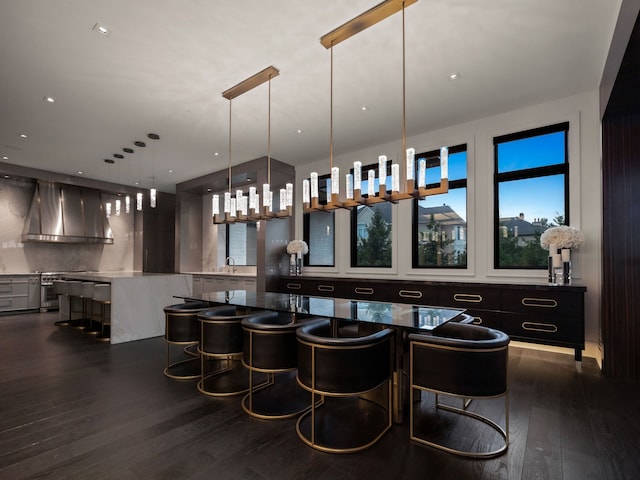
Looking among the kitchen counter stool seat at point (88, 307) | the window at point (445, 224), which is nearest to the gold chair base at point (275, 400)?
the window at point (445, 224)

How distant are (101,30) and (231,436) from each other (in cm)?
330

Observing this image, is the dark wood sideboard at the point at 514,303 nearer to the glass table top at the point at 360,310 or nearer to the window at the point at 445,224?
the window at the point at 445,224

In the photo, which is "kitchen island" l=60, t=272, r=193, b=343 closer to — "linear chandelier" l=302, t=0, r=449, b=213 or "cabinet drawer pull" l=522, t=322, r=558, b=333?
"linear chandelier" l=302, t=0, r=449, b=213

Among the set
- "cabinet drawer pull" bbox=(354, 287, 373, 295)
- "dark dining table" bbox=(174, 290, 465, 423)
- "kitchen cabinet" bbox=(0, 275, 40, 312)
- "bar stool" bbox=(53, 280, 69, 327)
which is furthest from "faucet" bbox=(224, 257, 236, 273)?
"dark dining table" bbox=(174, 290, 465, 423)

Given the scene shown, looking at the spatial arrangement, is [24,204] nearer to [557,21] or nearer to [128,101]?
[128,101]

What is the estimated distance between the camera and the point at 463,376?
2012 millimetres

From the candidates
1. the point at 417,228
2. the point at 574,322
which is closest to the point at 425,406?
the point at 574,322

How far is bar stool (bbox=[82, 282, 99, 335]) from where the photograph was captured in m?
5.08

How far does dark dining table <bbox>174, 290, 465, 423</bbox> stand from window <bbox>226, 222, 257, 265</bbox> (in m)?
4.25

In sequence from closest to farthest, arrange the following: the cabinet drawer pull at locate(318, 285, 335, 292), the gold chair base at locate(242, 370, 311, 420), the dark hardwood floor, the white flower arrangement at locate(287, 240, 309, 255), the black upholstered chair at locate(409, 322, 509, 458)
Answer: the dark hardwood floor → the black upholstered chair at locate(409, 322, 509, 458) → the gold chair base at locate(242, 370, 311, 420) → the cabinet drawer pull at locate(318, 285, 335, 292) → the white flower arrangement at locate(287, 240, 309, 255)

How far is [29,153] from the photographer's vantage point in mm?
5867

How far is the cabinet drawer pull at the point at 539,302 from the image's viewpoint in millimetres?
3621

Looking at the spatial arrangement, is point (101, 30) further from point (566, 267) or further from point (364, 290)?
point (566, 267)

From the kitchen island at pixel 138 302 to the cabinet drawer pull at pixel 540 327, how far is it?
195 inches
